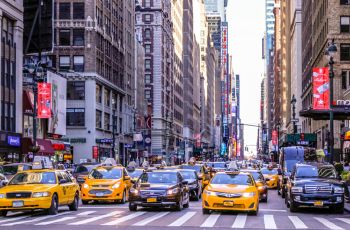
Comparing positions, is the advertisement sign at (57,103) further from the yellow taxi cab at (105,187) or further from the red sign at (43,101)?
the yellow taxi cab at (105,187)

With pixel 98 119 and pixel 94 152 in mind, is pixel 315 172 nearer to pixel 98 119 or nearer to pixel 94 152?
pixel 94 152

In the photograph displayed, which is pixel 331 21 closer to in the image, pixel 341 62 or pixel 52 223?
pixel 341 62

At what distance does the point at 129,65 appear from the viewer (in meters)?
113

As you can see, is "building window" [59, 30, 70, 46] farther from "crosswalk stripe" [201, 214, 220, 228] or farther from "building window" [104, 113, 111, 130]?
"crosswalk stripe" [201, 214, 220, 228]

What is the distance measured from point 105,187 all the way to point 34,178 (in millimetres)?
5833

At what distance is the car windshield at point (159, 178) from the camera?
26.8 metres

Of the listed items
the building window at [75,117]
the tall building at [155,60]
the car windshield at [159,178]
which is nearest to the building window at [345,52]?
the building window at [75,117]

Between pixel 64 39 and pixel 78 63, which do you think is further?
pixel 78 63

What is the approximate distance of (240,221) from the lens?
71.3 feet

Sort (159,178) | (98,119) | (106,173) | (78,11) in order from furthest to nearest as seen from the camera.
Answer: (98,119) → (78,11) → (106,173) → (159,178)

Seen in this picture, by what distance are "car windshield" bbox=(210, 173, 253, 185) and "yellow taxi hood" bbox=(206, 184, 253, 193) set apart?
0.43 meters

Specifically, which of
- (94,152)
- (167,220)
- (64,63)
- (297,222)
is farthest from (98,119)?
(297,222)

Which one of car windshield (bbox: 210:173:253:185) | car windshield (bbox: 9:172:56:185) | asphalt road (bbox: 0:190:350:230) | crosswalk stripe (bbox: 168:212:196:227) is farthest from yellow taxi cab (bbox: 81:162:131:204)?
car windshield (bbox: 210:173:253:185)

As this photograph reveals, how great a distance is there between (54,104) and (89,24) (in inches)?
623
